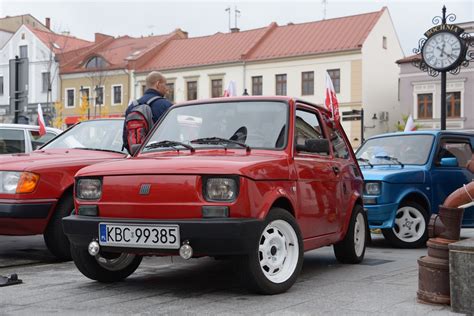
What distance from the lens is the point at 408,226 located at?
9164mm

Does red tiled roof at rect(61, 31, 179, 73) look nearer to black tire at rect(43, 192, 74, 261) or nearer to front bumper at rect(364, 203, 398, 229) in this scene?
front bumper at rect(364, 203, 398, 229)

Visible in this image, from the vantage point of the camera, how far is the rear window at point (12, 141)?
10367 mm

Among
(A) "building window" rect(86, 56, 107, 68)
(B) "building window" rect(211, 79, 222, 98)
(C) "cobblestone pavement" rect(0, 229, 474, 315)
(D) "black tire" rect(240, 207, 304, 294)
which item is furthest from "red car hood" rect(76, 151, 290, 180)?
(A) "building window" rect(86, 56, 107, 68)

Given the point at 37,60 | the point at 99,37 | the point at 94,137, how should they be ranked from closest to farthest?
1. the point at 94,137
2. the point at 37,60
3. the point at 99,37

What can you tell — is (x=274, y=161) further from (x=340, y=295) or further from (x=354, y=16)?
(x=354, y=16)

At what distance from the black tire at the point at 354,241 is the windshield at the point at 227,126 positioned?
5.30 ft

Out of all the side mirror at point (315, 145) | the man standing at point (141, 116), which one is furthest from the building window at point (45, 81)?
the side mirror at point (315, 145)

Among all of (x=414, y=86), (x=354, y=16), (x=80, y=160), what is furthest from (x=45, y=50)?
(x=80, y=160)

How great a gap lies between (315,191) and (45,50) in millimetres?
55641

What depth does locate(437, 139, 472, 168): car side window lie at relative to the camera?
32.1 feet

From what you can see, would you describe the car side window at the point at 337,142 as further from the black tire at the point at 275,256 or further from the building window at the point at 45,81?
the building window at the point at 45,81

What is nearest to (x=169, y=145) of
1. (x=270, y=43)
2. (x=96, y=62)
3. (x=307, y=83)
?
(x=307, y=83)

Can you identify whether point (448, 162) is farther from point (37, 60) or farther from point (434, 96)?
point (37, 60)

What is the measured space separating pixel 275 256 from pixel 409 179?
4314 millimetres
